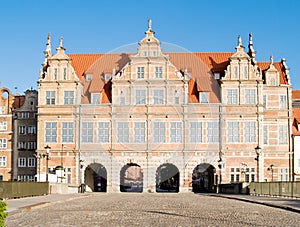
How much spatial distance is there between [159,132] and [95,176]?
11.2 meters

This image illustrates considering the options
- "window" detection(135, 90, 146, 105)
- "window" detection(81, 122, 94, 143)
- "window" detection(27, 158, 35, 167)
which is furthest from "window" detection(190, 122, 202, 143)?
"window" detection(27, 158, 35, 167)

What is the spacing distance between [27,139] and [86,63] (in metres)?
10.4

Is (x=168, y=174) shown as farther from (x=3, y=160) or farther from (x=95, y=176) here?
(x=3, y=160)

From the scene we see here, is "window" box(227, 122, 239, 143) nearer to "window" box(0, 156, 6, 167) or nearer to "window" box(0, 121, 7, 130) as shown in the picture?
"window" box(0, 156, 6, 167)

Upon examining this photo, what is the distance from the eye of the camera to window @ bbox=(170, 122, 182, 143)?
188 ft

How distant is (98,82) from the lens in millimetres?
60688

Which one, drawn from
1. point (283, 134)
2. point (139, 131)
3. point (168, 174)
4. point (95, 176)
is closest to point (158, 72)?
point (139, 131)

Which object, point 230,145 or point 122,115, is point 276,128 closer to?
point 230,145

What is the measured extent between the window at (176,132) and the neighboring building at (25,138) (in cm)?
1568

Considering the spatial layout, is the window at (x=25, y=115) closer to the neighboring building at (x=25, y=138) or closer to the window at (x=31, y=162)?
the neighboring building at (x=25, y=138)

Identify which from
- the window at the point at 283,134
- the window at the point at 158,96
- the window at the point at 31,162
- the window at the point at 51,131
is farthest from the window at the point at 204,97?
the window at the point at 31,162

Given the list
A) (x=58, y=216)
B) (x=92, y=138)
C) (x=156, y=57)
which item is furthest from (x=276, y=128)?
(x=58, y=216)

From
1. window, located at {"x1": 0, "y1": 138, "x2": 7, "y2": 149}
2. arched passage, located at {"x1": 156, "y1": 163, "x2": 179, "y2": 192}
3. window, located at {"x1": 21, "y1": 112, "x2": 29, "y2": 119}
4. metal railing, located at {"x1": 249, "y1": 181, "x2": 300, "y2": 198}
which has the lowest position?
arched passage, located at {"x1": 156, "y1": 163, "x2": 179, "y2": 192}

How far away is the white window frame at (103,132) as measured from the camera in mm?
57781
